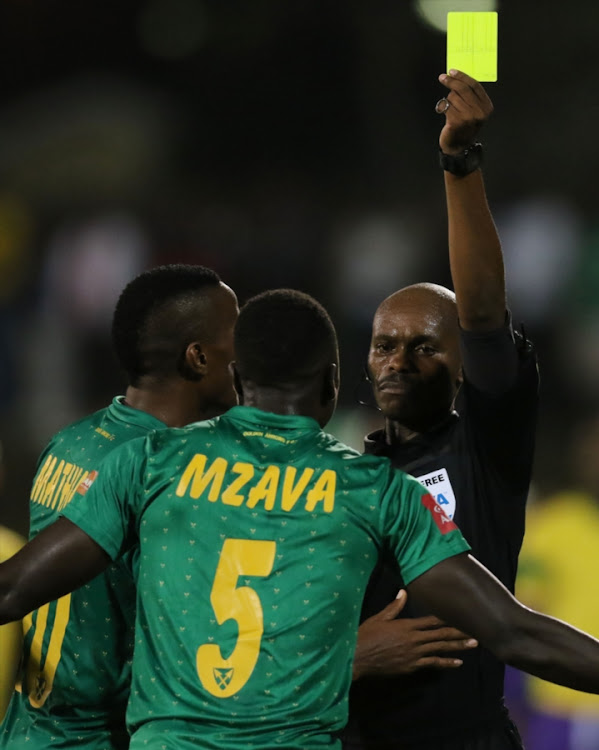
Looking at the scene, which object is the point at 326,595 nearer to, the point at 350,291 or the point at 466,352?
the point at 466,352

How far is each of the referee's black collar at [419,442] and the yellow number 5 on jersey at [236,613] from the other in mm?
851

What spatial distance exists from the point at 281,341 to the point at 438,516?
1.36 ft

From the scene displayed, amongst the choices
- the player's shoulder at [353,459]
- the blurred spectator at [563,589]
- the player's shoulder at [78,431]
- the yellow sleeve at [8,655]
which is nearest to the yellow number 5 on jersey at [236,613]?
the player's shoulder at [353,459]

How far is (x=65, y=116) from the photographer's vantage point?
768 centimetres

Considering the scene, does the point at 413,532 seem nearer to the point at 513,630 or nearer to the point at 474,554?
the point at 513,630

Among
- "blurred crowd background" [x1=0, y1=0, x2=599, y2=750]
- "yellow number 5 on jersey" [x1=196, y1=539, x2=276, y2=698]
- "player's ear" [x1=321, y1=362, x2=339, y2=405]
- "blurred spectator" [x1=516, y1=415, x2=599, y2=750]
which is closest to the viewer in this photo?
"yellow number 5 on jersey" [x1=196, y1=539, x2=276, y2=698]

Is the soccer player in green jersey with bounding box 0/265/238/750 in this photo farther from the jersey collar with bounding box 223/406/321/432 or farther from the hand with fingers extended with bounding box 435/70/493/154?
the hand with fingers extended with bounding box 435/70/493/154

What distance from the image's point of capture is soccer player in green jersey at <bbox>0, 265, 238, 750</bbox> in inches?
97.9

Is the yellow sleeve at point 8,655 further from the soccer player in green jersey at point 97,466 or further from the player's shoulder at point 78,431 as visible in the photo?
the player's shoulder at point 78,431

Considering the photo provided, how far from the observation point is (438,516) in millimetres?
1953

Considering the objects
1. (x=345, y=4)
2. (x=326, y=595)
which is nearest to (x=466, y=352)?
(x=326, y=595)

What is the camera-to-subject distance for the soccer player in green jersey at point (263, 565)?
6.04 feet

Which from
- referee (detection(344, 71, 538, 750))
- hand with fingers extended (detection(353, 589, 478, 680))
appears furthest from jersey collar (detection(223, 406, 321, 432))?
hand with fingers extended (detection(353, 589, 478, 680))

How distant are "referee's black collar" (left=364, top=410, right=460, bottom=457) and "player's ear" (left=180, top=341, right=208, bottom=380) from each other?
0.45 metres
